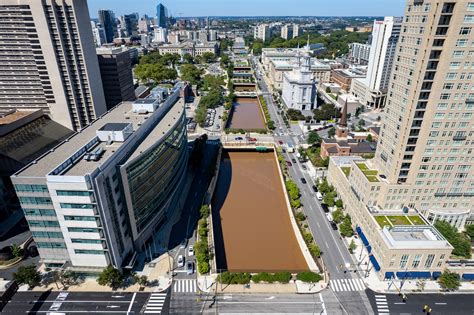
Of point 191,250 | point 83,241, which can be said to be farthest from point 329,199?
point 83,241

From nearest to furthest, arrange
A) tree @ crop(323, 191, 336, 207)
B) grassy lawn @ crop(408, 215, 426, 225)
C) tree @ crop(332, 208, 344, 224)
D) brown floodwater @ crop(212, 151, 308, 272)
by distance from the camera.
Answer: grassy lawn @ crop(408, 215, 426, 225)
brown floodwater @ crop(212, 151, 308, 272)
tree @ crop(332, 208, 344, 224)
tree @ crop(323, 191, 336, 207)

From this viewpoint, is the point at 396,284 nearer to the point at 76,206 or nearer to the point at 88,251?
the point at 88,251

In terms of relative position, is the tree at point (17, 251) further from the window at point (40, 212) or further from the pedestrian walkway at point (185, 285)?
the pedestrian walkway at point (185, 285)

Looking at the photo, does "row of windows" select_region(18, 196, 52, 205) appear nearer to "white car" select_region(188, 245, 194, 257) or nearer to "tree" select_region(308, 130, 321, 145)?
"white car" select_region(188, 245, 194, 257)

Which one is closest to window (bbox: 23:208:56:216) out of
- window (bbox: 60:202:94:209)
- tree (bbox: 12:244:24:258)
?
window (bbox: 60:202:94:209)

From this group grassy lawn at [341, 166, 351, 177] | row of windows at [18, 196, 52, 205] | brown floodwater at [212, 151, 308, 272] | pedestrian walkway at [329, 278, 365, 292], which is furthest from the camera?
grassy lawn at [341, 166, 351, 177]

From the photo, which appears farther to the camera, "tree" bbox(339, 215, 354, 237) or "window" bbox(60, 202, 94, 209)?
"tree" bbox(339, 215, 354, 237)
